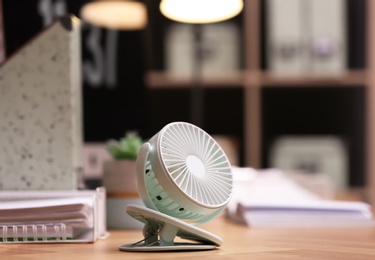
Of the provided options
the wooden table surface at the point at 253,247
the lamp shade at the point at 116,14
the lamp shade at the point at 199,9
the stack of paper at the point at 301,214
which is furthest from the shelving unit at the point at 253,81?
the wooden table surface at the point at 253,247

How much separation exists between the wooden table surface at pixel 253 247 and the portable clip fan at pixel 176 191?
0.03m

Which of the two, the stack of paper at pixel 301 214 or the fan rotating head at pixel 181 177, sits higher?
the fan rotating head at pixel 181 177

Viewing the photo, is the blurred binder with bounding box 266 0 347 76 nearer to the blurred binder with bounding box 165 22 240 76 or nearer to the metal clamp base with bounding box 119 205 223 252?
the blurred binder with bounding box 165 22 240 76

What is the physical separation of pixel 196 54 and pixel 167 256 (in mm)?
2392

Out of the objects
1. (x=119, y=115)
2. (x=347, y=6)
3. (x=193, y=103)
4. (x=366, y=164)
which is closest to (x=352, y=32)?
(x=347, y=6)

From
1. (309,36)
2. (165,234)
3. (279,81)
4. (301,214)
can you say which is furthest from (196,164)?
(279,81)

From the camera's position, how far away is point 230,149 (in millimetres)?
3049

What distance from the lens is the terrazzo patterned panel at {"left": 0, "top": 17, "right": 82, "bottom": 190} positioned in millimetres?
1159

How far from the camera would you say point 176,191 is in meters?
0.91

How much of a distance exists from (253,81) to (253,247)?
91.5 inches

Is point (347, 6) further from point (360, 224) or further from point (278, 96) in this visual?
point (360, 224)

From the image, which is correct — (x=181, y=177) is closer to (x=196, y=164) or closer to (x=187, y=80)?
(x=196, y=164)

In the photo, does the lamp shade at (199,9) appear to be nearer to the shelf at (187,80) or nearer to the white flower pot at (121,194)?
the white flower pot at (121,194)

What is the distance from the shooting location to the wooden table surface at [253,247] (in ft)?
2.99
